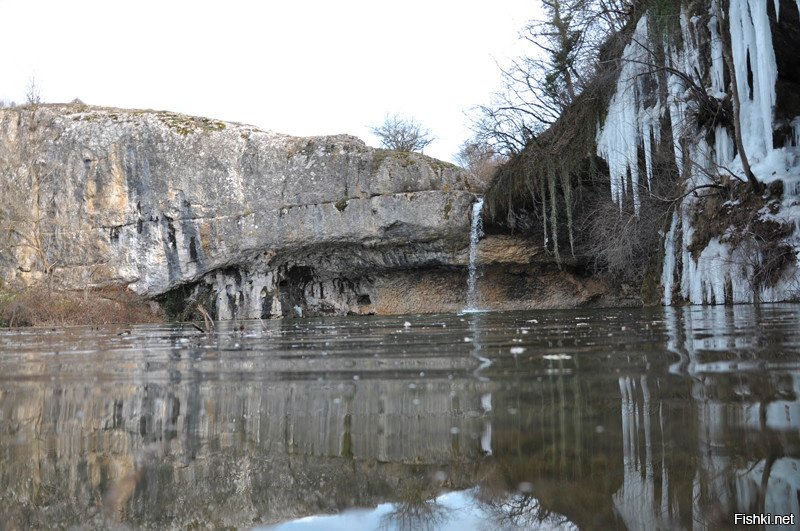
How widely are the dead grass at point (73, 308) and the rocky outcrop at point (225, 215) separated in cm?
56

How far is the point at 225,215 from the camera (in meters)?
24.6

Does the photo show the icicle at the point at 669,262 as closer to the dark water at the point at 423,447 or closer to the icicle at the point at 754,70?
the icicle at the point at 754,70

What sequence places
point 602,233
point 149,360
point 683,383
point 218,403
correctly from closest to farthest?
point 683,383
point 218,403
point 149,360
point 602,233

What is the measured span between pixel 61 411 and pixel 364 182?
21074 millimetres

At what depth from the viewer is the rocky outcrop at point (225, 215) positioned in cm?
2361

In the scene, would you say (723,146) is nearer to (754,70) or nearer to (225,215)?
(754,70)

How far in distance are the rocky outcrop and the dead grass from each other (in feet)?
1.83

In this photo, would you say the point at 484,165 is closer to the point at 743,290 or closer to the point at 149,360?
the point at 743,290

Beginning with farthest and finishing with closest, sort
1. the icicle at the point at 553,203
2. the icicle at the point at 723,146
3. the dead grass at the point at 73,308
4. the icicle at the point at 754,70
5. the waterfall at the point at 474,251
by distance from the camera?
the waterfall at the point at 474,251, the dead grass at the point at 73,308, the icicle at the point at 553,203, the icicle at the point at 723,146, the icicle at the point at 754,70

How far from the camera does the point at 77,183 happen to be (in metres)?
25.7

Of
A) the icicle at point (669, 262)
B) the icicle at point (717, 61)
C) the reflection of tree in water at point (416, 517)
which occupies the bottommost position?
the reflection of tree in water at point (416, 517)

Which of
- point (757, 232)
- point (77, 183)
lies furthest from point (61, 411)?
point (77, 183)

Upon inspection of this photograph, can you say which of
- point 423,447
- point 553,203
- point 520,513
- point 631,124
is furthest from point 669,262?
point 520,513

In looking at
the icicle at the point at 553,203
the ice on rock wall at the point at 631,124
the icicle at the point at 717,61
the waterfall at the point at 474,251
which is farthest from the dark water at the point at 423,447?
the waterfall at the point at 474,251
